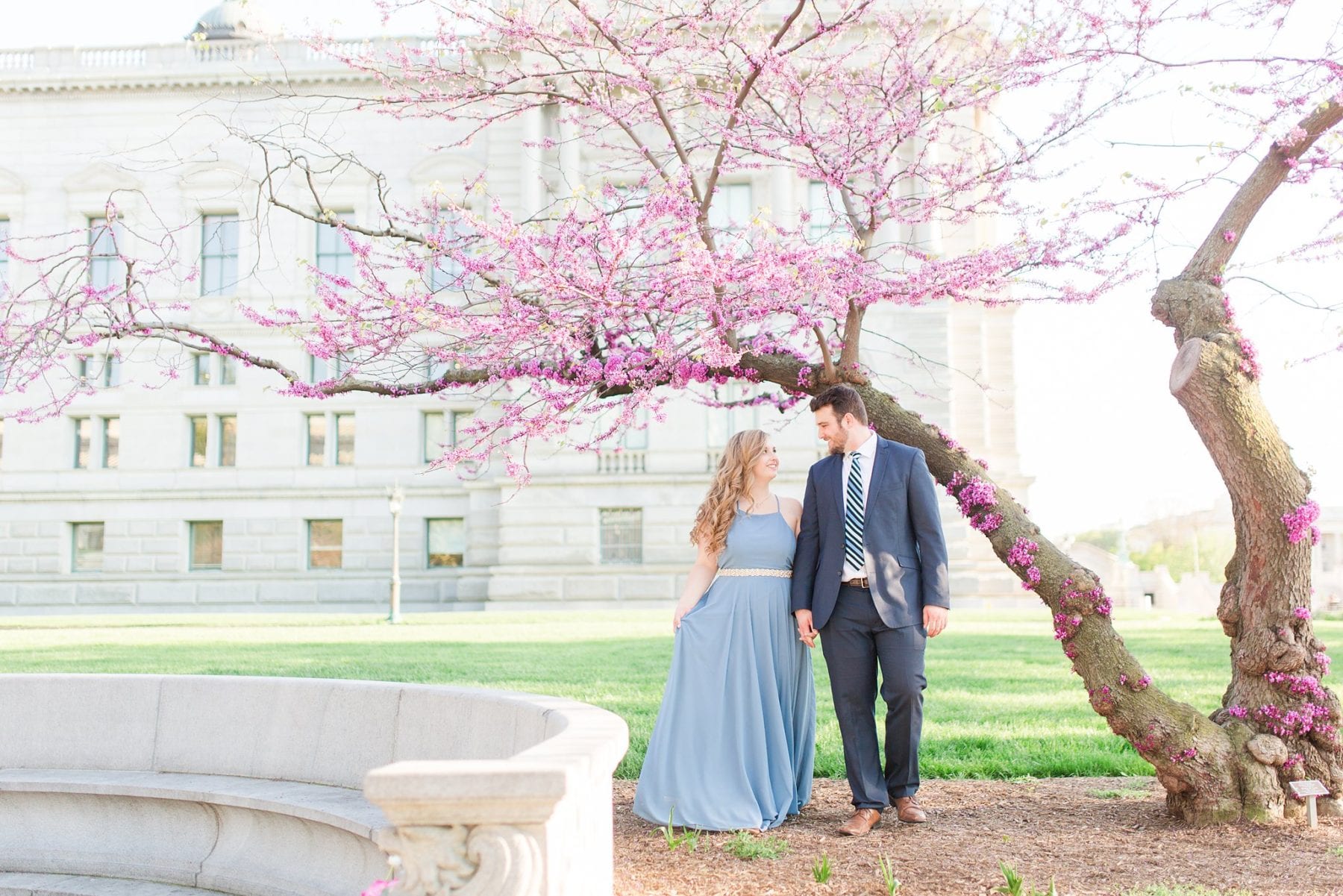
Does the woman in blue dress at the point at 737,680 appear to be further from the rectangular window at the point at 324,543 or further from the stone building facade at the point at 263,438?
the rectangular window at the point at 324,543

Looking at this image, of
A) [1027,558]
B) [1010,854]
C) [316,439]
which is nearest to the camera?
[1010,854]

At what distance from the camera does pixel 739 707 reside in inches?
241

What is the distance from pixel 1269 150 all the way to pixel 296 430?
106ft

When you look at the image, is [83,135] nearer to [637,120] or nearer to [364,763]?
[637,120]

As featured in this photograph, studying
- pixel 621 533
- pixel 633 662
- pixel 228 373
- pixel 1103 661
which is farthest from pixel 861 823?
pixel 228 373

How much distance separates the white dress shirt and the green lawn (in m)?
2.28

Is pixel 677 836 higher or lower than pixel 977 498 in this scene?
lower

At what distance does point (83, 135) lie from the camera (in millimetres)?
Result: 35688

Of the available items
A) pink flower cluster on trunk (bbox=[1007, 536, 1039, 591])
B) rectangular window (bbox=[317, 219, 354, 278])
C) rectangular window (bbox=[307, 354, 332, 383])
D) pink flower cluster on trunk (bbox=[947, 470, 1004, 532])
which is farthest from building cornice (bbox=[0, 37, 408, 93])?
pink flower cluster on trunk (bbox=[1007, 536, 1039, 591])

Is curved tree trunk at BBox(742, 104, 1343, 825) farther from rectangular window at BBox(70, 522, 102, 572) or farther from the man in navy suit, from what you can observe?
rectangular window at BBox(70, 522, 102, 572)

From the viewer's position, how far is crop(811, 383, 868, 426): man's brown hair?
6.13 metres

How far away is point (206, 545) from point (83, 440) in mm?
5090

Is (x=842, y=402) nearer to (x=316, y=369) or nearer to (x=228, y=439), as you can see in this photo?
(x=316, y=369)

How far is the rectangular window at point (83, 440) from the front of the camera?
35.5m
